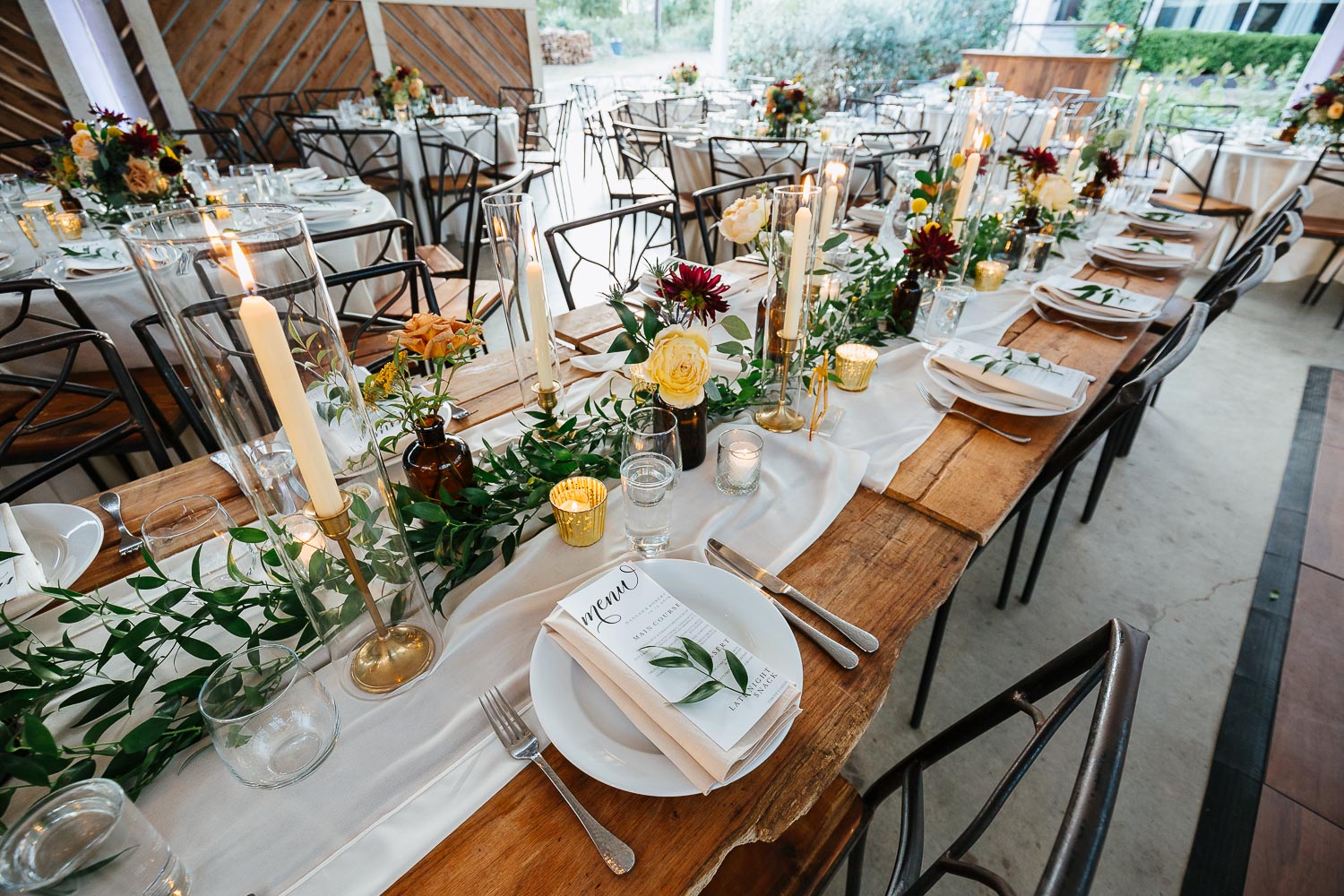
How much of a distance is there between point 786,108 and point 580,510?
3.79 m

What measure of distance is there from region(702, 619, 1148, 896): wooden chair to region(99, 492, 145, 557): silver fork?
2.89ft

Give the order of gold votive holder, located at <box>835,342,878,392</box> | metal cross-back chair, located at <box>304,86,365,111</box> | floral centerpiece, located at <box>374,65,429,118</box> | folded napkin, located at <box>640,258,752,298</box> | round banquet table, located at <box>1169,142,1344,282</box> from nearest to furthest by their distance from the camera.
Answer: gold votive holder, located at <box>835,342,878,392</box>, folded napkin, located at <box>640,258,752,298</box>, round banquet table, located at <box>1169,142,1344,282</box>, floral centerpiece, located at <box>374,65,429,118</box>, metal cross-back chair, located at <box>304,86,365,111</box>

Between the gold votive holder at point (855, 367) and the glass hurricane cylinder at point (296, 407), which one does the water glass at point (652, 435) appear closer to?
the glass hurricane cylinder at point (296, 407)

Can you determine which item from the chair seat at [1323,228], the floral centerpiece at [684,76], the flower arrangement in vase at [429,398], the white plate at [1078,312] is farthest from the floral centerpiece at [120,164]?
the chair seat at [1323,228]

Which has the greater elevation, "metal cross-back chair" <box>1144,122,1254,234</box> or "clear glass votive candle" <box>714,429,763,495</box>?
"clear glass votive candle" <box>714,429,763,495</box>

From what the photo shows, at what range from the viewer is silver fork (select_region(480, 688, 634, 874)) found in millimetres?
487

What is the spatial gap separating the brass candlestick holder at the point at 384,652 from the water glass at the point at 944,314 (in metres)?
1.23

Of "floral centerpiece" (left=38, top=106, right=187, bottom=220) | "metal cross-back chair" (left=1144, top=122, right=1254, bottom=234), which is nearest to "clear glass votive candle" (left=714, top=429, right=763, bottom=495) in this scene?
"floral centerpiece" (left=38, top=106, right=187, bottom=220)

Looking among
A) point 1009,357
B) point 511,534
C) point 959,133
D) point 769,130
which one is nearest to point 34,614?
point 511,534

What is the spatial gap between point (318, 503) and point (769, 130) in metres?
4.07

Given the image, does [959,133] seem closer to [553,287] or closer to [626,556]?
[626,556]

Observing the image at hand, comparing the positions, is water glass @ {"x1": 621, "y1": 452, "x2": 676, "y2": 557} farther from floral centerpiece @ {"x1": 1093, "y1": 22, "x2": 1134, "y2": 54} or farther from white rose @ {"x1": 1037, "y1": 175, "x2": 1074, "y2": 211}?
floral centerpiece @ {"x1": 1093, "y1": 22, "x2": 1134, "y2": 54}

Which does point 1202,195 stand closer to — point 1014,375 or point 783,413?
point 1014,375

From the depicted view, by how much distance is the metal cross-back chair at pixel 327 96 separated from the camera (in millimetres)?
5296
